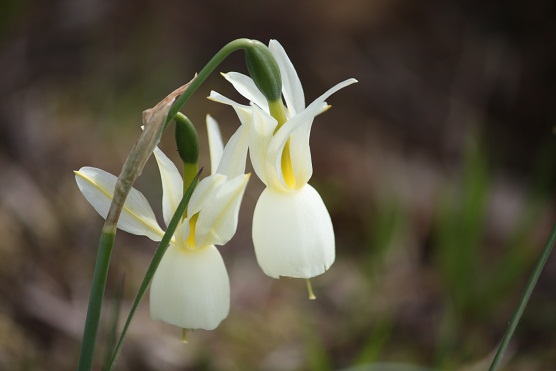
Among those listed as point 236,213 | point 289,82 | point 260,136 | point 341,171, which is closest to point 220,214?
point 236,213

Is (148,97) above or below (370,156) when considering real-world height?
above

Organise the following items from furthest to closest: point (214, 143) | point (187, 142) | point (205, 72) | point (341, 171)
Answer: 1. point (341, 171)
2. point (214, 143)
3. point (187, 142)
4. point (205, 72)

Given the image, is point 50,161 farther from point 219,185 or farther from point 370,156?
point 219,185

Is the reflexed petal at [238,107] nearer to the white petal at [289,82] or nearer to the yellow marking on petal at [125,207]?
the white petal at [289,82]

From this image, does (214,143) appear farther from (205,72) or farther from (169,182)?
(205,72)

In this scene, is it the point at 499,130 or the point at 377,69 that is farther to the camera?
the point at 377,69

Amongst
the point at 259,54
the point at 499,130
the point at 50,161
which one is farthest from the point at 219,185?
the point at 499,130
